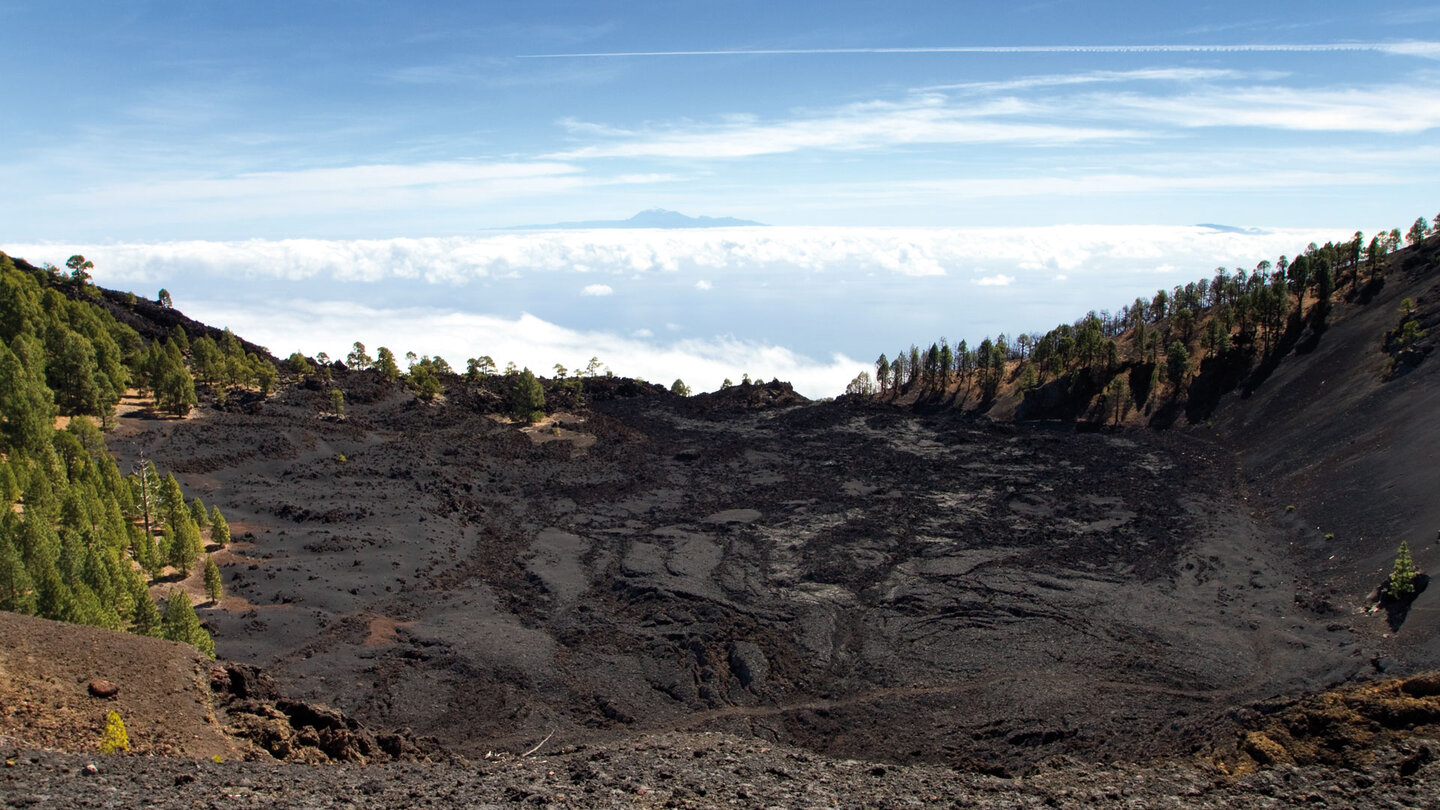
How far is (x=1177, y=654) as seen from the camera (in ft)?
91.5

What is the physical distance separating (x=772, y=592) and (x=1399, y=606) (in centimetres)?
2432

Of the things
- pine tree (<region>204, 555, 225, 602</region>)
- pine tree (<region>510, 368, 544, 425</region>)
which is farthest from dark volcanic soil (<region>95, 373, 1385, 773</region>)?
pine tree (<region>510, 368, 544, 425</region>)

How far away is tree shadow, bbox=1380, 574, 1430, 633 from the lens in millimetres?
28764

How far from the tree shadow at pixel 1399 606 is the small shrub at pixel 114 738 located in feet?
128

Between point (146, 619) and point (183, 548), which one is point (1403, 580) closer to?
point (146, 619)

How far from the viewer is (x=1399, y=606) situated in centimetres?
2962

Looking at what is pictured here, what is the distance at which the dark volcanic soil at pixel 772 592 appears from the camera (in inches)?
989

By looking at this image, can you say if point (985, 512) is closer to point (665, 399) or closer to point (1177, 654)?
point (1177, 654)

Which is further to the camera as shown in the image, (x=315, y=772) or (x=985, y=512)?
(x=985, y=512)

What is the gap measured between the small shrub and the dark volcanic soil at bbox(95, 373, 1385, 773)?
925cm

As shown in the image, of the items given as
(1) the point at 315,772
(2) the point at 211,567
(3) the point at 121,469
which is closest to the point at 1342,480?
(1) the point at 315,772

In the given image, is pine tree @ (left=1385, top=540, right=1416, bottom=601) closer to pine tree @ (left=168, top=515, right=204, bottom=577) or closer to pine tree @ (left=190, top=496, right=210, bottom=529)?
pine tree @ (left=168, top=515, right=204, bottom=577)

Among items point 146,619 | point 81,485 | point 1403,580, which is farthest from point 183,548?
point 1403,580

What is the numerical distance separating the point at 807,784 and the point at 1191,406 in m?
60.9
